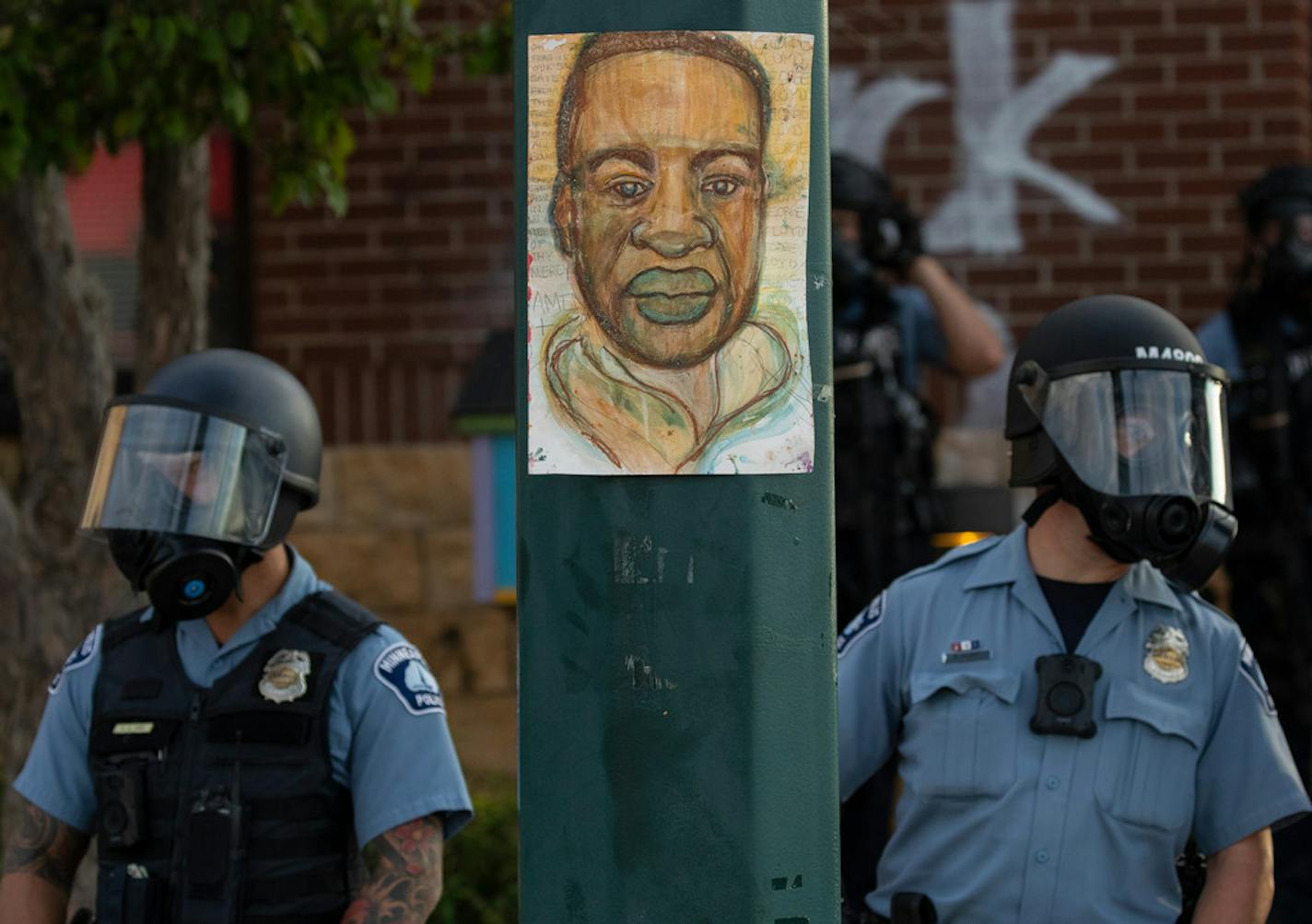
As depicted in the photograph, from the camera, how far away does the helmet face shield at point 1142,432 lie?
10.9 ft

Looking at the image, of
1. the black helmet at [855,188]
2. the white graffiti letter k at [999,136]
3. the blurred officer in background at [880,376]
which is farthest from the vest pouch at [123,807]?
the white graffiti letter k at [999,136]

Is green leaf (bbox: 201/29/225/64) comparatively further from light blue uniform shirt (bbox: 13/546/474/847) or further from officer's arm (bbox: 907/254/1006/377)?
officer's arm (bbox: 907/254/1006/377)

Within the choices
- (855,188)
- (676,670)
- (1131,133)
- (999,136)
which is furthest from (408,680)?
(1131,133)

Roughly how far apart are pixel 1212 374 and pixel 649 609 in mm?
1686

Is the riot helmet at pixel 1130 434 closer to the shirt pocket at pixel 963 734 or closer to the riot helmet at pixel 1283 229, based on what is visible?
the shirt pocket at pixel 963 734

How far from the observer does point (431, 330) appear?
7.68 meters

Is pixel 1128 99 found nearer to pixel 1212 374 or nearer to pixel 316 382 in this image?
pixel 316 382

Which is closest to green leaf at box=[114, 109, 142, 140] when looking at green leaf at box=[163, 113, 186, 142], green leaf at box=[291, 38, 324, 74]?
green leaf at box=[163, 113, 186, 142]

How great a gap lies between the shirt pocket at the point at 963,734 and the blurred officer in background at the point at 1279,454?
9.78 feet

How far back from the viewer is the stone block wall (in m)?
7.53

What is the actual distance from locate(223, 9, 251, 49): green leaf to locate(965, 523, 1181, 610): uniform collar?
2165 millimetres

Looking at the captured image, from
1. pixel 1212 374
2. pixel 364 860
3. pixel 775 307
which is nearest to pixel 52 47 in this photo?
pixel 364 860

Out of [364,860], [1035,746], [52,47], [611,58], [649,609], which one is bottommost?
[364,860]

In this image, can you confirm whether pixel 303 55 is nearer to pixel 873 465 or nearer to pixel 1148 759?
pixel 873 465
